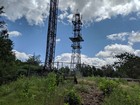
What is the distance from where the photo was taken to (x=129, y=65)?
56.3 meters

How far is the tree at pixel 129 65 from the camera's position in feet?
160

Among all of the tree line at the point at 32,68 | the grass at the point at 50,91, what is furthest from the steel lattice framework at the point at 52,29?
the grass at the point at 50,91

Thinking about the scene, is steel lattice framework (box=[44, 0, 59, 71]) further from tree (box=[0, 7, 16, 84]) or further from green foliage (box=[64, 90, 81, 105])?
green foliage (box=[64, 90, 81, 105])

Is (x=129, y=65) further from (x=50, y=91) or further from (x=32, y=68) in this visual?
(x=50, y=91)

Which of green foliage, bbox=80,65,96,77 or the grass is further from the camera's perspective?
green foliage, bbox=80,65,96,77

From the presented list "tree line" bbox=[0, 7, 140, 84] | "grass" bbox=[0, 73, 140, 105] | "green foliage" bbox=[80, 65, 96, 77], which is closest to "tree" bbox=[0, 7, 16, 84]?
"tree line" bbox=[0, 7, 140, 84]

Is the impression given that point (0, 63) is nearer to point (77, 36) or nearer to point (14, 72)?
point (14, 72)

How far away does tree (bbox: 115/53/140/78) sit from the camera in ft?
160

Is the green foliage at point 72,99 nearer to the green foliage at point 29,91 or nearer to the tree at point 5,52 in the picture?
the green foliage at point 29,91

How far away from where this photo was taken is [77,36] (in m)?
45.8

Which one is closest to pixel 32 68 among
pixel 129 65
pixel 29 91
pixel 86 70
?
pixel 86 70

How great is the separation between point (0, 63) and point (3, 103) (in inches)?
1029

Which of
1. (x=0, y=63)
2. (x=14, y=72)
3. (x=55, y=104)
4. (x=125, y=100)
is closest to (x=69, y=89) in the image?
(x=125, y=100)

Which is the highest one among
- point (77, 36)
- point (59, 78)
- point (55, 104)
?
point (77, 36)
